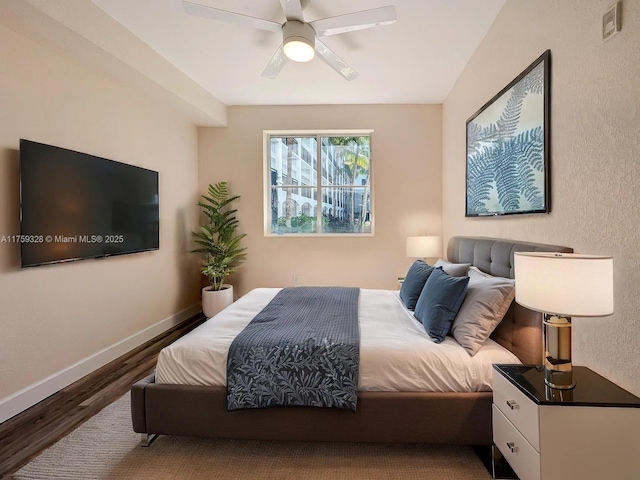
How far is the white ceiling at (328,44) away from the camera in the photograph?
7.86ft

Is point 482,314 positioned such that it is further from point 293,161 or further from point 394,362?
point 293,161

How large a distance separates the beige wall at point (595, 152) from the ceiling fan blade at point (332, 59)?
1239 millimetres

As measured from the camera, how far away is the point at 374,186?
4.38 m

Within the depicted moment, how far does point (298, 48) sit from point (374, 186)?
7.72 feet

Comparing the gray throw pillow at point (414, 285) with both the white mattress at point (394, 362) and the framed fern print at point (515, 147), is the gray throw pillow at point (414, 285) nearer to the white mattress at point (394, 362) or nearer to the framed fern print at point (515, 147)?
the white mattress at point (394, 362)

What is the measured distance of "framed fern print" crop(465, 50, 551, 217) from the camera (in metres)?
1.86

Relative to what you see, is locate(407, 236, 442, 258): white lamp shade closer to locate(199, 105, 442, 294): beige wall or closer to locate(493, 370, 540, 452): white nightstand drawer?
locate(199, 105, 442, 294): beige wall

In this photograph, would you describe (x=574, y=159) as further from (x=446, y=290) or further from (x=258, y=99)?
(x=258, y=99)

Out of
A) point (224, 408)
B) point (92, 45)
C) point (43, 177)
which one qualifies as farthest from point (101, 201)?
point (224, 408)

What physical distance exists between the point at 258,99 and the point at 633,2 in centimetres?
363

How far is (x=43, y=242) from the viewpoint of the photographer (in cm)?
221

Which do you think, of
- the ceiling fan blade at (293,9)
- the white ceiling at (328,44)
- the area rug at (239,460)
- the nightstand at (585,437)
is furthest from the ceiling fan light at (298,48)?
the area rug at (239,460)

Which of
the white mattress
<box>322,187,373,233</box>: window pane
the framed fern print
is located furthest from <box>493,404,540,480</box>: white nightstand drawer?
<box>322,187,373,233</box>: window pane

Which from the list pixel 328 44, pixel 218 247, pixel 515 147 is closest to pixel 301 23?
pixel 328 44
